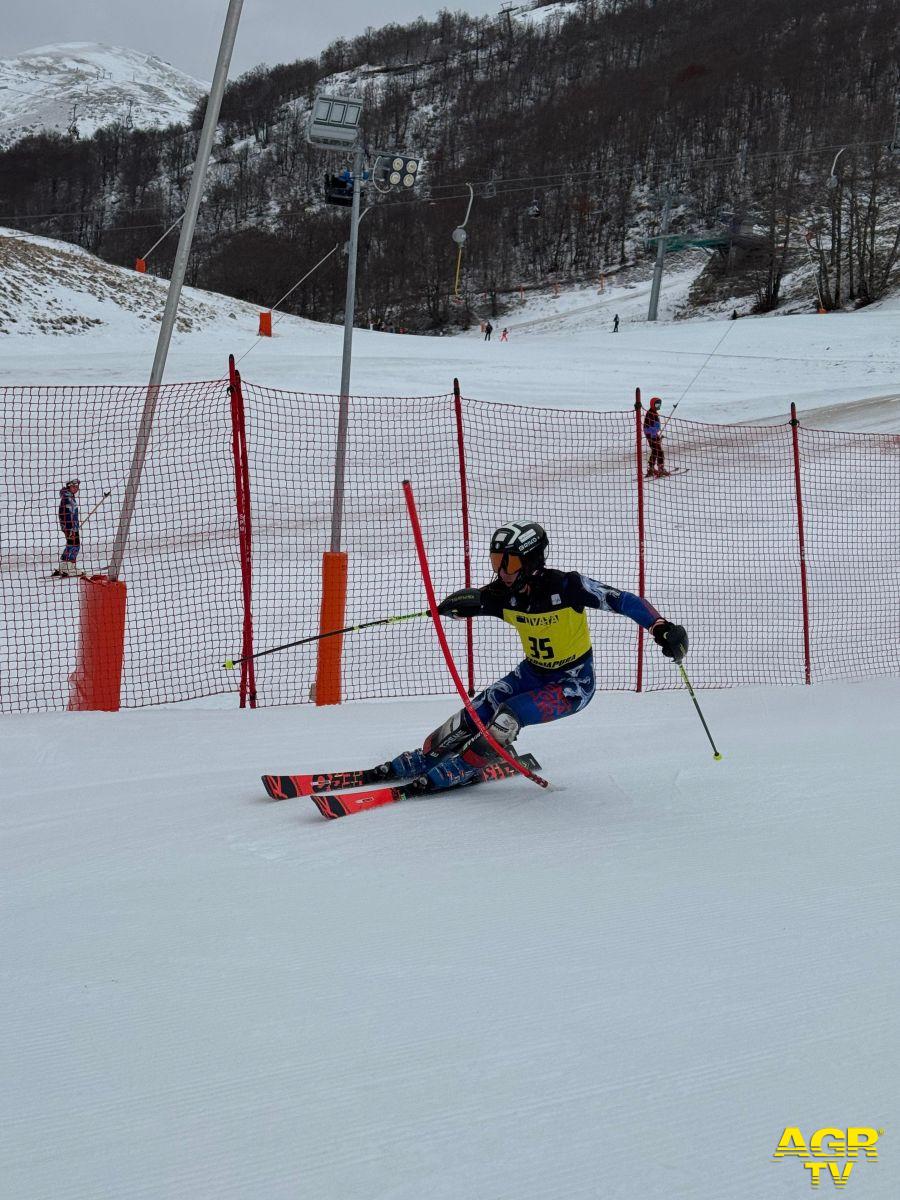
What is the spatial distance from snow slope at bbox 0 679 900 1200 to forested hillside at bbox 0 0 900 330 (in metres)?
49.8

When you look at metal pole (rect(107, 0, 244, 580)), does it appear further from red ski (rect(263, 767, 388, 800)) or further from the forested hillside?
the forested hillside

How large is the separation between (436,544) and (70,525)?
5.14 m

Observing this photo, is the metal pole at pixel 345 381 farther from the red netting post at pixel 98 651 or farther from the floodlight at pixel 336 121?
the red netting post at pixel 98 651

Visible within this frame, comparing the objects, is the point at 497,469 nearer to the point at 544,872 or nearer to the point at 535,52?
the point at 544,872

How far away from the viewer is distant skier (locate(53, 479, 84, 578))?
13.9 metres

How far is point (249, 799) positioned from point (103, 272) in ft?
136

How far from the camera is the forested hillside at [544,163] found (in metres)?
62.0

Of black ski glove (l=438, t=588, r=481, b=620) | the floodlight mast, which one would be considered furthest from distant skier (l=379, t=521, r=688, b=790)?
the floodlight mast


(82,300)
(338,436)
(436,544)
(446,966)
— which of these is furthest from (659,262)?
(446,966)

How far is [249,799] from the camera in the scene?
560 cm

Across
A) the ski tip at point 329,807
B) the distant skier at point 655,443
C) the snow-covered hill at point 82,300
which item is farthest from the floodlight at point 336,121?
the snow-covered hill at point 82,300

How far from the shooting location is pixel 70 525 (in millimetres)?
13898

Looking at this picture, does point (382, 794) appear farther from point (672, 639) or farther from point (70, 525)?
point (70, 525)

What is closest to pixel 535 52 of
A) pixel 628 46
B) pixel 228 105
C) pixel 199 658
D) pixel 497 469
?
pixel 628 46
